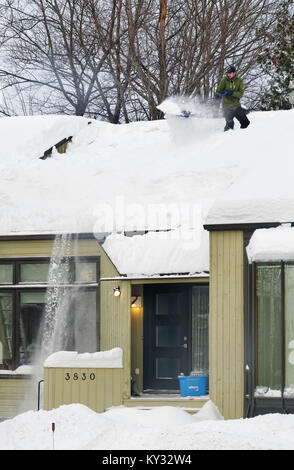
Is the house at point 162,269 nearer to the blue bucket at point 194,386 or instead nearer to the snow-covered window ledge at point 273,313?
the snow-covered window ledge at point 273,313

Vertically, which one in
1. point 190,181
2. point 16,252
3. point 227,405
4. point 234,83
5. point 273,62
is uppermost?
point 273,62

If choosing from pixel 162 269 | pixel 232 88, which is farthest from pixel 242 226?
pixel 232 88

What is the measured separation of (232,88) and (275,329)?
319 inches

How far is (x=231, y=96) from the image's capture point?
2177 cm

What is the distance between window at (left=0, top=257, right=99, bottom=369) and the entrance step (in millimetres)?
2111

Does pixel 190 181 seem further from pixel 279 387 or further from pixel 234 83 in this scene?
pixel 279 387

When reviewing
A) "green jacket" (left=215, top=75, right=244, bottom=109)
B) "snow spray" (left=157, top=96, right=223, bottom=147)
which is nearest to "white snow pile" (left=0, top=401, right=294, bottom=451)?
"green jacket" (left=215, top=75, right=244, bottom=109)

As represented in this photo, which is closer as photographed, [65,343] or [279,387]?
[279,387]

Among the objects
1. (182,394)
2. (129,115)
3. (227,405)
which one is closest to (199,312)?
(182,394)

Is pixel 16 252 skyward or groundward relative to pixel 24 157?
groundward

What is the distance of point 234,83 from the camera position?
2152 cm

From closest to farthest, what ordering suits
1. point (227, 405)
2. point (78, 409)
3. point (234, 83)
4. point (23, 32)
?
point (78, 409) → point (227, 405) → point (234, 83) → point (23, 32)

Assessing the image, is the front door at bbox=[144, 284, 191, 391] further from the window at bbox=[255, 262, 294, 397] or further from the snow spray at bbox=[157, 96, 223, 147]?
the snow spray at bbox=[157, 96, 223, 147]

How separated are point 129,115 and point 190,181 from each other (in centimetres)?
1503
